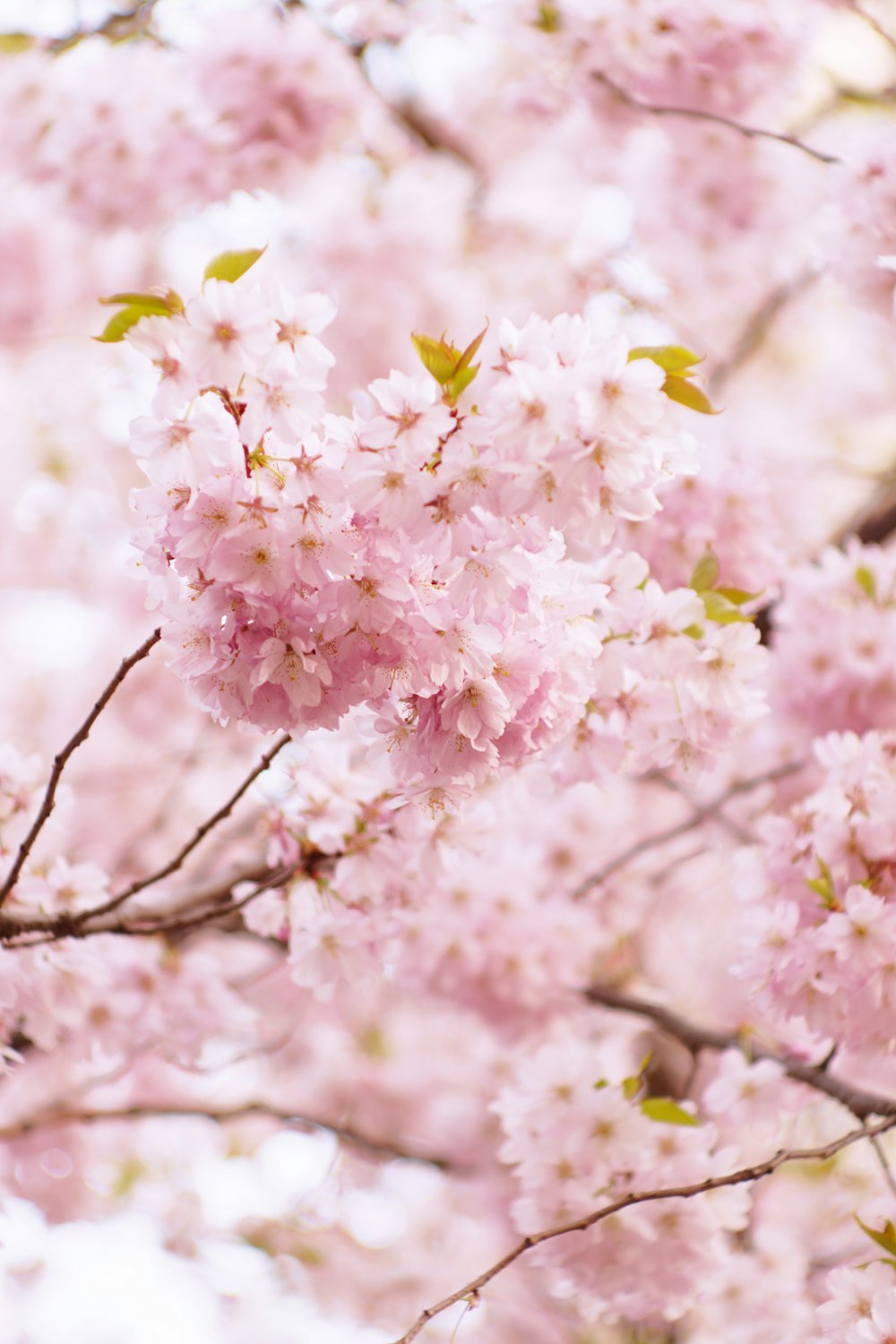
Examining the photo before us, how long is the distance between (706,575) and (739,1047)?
0.97 metres

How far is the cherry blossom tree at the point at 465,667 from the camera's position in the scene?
1.04m

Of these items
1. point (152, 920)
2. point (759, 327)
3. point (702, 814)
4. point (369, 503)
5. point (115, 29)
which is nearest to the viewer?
point (369, 503)

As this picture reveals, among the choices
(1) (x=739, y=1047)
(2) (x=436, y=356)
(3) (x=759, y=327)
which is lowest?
(1) (x=739, y=1047)

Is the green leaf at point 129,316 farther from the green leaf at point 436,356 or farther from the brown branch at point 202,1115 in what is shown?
the brown branch at point 202,1115

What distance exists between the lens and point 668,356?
1.09 meters

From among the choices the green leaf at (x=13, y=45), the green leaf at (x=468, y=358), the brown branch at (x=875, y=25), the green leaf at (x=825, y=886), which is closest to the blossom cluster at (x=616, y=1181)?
the green leaf at (x=825, y=886)

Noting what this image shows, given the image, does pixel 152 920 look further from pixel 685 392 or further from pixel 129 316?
pixel 685 392

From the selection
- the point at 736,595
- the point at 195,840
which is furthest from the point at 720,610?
the point at 195,840

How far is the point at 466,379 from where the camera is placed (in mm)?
1019

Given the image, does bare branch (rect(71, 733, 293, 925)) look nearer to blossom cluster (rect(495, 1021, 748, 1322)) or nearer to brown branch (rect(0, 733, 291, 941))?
brown branch (rect(0, 733, 291, 941))

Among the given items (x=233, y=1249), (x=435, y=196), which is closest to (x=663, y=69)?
(x=435, y=196)

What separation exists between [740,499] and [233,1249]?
3.48 meters

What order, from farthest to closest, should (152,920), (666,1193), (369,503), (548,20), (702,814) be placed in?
(548,20) → (702,814) → (152,920) → (666,1193) → (369,503)

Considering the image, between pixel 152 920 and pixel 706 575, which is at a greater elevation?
pixel 706 575
